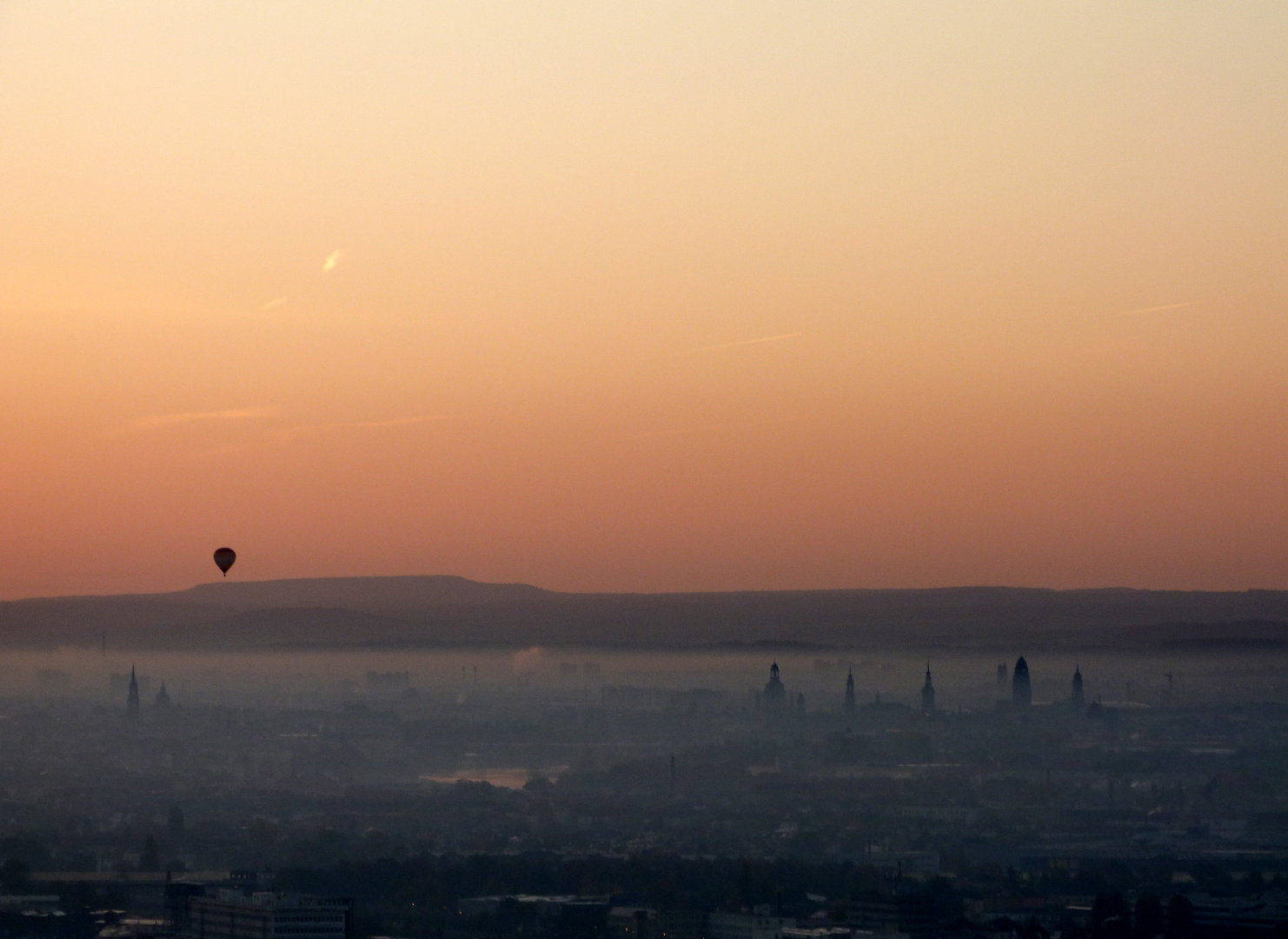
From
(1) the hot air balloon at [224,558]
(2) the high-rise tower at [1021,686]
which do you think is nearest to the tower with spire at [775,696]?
(2) the high-rise tower at [1021,686]

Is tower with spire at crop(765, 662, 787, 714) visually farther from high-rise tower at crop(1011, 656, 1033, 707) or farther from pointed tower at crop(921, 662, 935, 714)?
high-rise tower at crop(1011, 656, 1033, 707)

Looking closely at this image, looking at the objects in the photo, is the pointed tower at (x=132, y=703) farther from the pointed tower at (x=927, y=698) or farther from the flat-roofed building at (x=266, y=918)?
the flat-roofed building at (x=266, y=918)

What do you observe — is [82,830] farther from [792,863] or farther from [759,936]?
[759,936]

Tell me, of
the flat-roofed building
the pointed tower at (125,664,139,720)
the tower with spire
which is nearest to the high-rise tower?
the tower with spire

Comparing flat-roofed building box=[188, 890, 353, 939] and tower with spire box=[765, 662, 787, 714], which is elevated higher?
tower with spire box=[765, 662, 787, 714]

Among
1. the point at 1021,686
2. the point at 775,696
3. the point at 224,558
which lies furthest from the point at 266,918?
the point at 775,696

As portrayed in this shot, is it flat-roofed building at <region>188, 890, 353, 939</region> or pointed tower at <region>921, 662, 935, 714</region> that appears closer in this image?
flat-roofed building at <region>188, 890, 353, 939</region>
